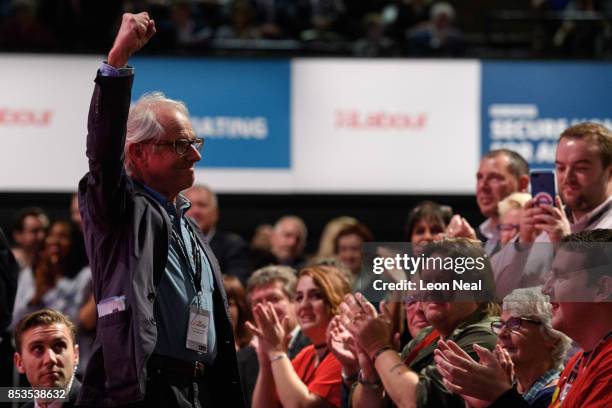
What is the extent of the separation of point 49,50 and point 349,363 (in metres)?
6.57

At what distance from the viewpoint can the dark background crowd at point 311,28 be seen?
33.7 ft

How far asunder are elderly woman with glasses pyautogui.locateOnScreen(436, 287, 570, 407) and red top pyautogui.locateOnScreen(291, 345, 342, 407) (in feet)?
3.13

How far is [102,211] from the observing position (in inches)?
126

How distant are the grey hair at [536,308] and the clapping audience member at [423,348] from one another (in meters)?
0.08

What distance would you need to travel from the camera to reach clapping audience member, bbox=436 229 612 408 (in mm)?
3127

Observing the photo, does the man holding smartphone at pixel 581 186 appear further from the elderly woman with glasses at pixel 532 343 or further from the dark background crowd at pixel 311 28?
the dark background crowd at pixel 311 28

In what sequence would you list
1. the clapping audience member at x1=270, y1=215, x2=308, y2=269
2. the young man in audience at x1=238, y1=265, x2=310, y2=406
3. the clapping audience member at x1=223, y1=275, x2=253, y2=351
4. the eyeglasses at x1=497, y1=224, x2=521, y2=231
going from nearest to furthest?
1. the eyeglasses at x1=497, y1=224, x2=521, y2=231
2. the young man in audience at x1=238, y1=265, x2=310, y2=406
3. the clapping audience member at x1=223, y1=275, x2=253, y2=351
4. the clapping audience member at x1=270, y1=215, x2=308, y2=269

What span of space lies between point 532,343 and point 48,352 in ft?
5.98

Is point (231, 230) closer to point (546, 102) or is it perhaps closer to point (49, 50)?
point (49, 50)

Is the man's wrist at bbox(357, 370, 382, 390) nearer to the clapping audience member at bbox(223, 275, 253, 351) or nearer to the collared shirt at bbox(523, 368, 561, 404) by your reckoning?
the collared shirt at bbox(523, 368, 561, 404)

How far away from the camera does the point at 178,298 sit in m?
3.41

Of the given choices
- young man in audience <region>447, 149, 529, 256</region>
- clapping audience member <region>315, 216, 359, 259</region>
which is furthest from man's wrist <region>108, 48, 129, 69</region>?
clapping audience member <region>315, 216, 359, 259</region>

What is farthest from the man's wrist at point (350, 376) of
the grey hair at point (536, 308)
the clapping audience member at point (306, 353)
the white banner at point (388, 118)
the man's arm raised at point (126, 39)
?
the white banner at point (388, 118)

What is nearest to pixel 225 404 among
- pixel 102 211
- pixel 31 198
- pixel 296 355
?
pixel 102 211
